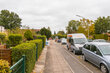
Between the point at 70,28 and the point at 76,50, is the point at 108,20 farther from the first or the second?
the point at 76,50

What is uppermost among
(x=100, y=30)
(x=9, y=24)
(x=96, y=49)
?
(x=9, y=24)

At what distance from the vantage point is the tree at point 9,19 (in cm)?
4897

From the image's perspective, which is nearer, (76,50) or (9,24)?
(76,50)

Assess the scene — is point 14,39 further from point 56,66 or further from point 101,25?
point 101,25

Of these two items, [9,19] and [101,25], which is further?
[9,19]

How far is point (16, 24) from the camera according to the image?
52.7 m

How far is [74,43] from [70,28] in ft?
185

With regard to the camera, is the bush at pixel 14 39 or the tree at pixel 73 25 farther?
the tree at pixel 73 25

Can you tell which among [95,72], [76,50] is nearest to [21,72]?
[95,72]

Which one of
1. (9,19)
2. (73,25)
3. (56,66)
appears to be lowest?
(56,66)

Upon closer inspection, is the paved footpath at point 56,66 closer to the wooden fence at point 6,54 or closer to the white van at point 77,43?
the wooden fence at point 6,54

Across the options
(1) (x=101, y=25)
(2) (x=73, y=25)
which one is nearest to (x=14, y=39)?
(1) (x=101, y=25)

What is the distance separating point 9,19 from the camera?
5019 cm

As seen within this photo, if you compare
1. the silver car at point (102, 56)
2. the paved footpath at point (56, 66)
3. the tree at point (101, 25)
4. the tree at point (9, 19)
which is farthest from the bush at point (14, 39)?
the tree at point (101, 25)
